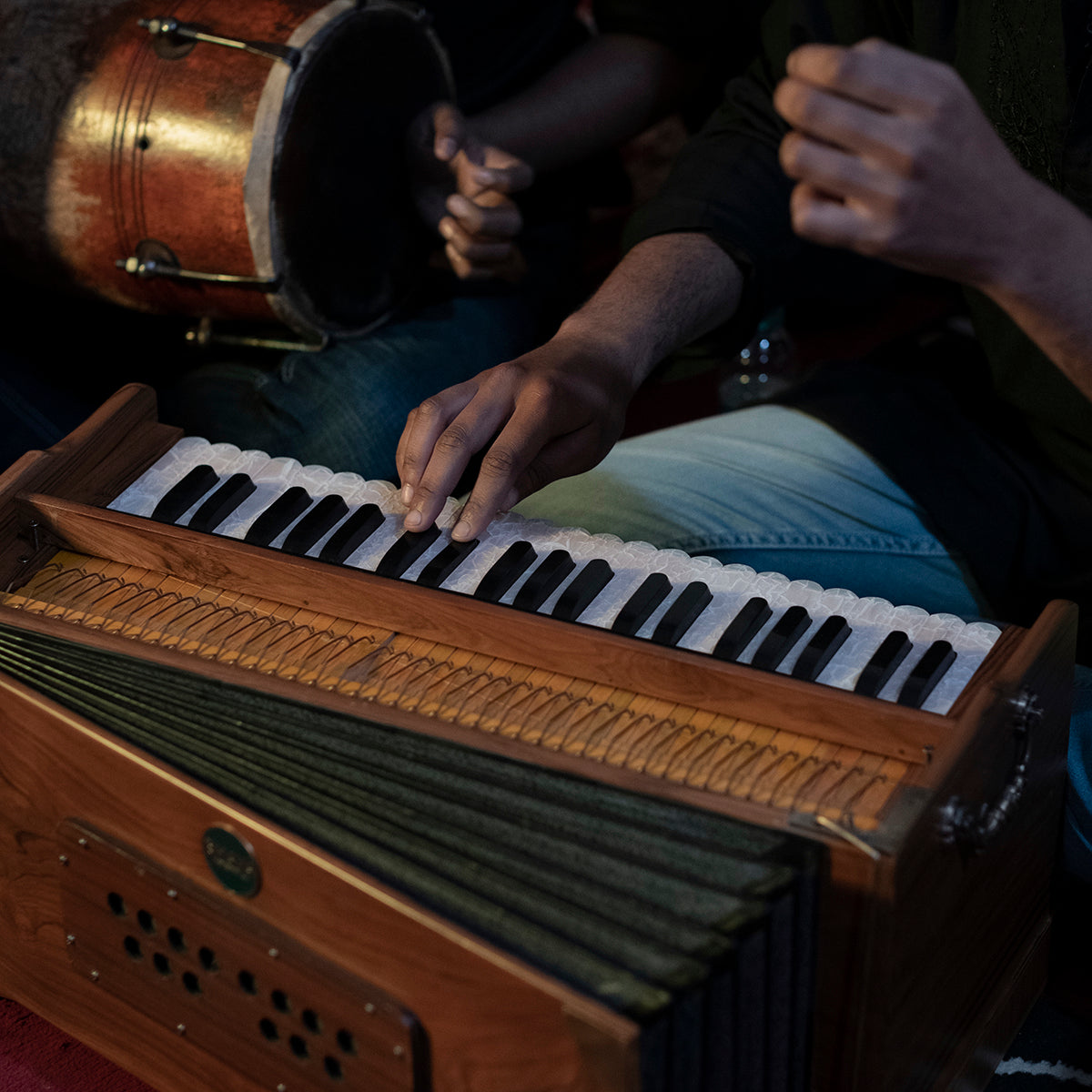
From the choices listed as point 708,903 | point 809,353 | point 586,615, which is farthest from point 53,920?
point 809,353

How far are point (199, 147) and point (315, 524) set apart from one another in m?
0.80

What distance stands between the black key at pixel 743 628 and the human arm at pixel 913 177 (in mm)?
392

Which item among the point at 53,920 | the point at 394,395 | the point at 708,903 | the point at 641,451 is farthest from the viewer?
the point at 394,395

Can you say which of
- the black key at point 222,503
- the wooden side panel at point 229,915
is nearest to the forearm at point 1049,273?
the wooden side panel at point 229,915

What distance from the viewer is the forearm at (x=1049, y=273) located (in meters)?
0.96

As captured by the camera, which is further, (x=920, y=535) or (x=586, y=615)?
(x=920, y=535)

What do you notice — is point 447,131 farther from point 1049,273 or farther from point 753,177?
point 1049,273

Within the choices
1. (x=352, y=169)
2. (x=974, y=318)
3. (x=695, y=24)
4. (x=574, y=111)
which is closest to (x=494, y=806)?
(x=974, y=318)

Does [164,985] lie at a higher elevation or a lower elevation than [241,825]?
lower

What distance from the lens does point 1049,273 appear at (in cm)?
98

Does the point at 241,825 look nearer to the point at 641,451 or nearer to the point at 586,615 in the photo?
the point at 586,615

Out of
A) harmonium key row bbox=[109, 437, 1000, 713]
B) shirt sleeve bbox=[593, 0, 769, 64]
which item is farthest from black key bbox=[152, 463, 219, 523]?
shirt sleeve bbox=[593, 0, 769, 64]

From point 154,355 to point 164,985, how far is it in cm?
140

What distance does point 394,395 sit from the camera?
2121 mm
